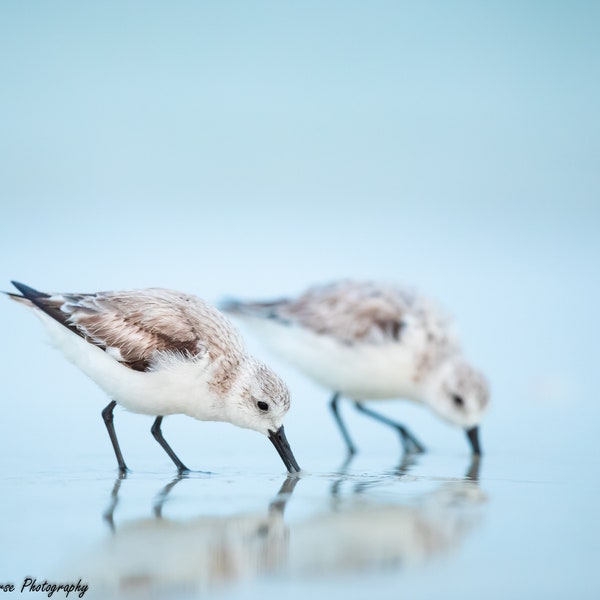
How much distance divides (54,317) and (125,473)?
115cm

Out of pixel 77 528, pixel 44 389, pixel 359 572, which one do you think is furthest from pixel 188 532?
pixel 44 389

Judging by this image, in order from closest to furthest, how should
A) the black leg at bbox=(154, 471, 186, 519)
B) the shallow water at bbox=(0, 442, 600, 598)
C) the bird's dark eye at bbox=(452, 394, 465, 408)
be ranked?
the shallow water at bbox=(0, 442, 600, 598), the black leg at bbox=(154, 471, 186, 519), the bird's dark eye at bbox=(452, 394, 465, 408)

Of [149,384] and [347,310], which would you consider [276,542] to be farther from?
[347,310]

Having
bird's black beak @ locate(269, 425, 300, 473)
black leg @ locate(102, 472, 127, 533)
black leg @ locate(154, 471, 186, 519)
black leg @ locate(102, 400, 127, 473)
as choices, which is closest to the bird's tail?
black leg @ locate(102, 400, 127, 473)

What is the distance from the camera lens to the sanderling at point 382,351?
852 cm

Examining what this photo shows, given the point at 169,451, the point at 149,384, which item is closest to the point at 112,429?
the point at 169,451

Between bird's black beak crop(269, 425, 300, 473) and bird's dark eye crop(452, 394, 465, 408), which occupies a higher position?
bird's dark eye crop(452, 394, 465, 408)

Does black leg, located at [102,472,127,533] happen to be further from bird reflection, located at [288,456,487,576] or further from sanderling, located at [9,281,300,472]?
bird reflection, located at [288,456,487,576]

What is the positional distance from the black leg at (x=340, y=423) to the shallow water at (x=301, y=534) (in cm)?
198

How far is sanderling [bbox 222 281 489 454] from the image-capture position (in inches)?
335

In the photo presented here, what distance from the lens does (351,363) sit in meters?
8.64

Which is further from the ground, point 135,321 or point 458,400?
point 135,321

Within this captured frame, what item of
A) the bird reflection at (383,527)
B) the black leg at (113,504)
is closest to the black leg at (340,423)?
the bird reflection at (383,527)

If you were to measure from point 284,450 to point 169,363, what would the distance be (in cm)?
89
